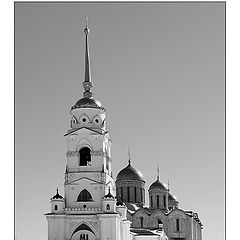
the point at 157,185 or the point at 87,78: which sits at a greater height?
the point at 87,78

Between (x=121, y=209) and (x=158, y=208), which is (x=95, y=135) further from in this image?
(x=158, y=208)

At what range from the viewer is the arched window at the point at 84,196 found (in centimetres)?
3903

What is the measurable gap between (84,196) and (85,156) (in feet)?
9.09

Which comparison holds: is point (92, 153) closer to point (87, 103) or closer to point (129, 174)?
point (87, 103)

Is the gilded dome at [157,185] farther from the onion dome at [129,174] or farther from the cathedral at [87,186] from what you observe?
the cathedral at [87,186]

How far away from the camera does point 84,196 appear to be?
3916 cm

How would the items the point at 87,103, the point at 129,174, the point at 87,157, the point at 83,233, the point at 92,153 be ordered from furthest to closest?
the point at 129,174 < the point at 87,103 < the point at 87,157 < the point at 92,153 < the point at 83,233

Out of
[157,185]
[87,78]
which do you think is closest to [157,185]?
[157,185]

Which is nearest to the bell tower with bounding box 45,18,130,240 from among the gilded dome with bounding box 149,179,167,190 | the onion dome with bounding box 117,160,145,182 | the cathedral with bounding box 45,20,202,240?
the cathedral with bounding box 45,20,202,240

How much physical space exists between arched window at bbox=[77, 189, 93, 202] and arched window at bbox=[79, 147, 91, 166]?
1.87 meters

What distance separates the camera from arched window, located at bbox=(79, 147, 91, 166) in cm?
3978

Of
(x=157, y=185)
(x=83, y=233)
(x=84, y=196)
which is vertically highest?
(x=157, y=185)

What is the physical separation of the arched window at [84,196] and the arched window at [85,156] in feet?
6.14

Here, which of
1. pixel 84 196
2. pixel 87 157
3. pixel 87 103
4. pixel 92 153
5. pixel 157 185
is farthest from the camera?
pixel 157 185
